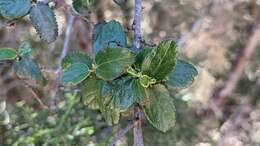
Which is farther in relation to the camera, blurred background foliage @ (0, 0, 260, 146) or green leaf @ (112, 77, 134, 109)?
blurred background foliage @ (0, 0, 260, 146)

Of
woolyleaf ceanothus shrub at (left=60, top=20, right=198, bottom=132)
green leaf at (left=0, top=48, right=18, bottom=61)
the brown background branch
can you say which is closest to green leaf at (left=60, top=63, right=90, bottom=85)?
woolyleaf ceanothus shrub at (left=60, top=20, right=198, bottom=132)

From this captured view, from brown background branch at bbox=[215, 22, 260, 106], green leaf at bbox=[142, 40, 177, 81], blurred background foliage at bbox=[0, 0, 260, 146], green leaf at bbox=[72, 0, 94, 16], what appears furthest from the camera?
brown background branch at bbox=[215, 22, 260, 106]

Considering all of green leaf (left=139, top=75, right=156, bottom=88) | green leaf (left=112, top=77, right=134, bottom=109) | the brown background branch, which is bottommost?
the brown background branch

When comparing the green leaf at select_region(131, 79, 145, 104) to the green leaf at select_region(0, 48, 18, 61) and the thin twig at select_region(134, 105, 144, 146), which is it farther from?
the green leaf at select_region(0, 48, 18, 61)

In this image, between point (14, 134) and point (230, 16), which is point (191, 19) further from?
point (14, 134)

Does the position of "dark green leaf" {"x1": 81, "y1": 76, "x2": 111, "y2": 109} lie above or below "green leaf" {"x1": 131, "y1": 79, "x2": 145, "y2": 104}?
below

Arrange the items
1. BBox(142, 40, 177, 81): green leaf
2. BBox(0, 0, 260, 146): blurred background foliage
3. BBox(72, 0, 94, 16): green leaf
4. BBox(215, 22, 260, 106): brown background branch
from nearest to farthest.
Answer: BBox(142, 40, 177, 81): green leaf, BBox(72, 0, 94, 16): green leaf, BBox(0, 0, 260, 146): blurred background foliage, BBox(215, 22, 260, 106): brown background branch
